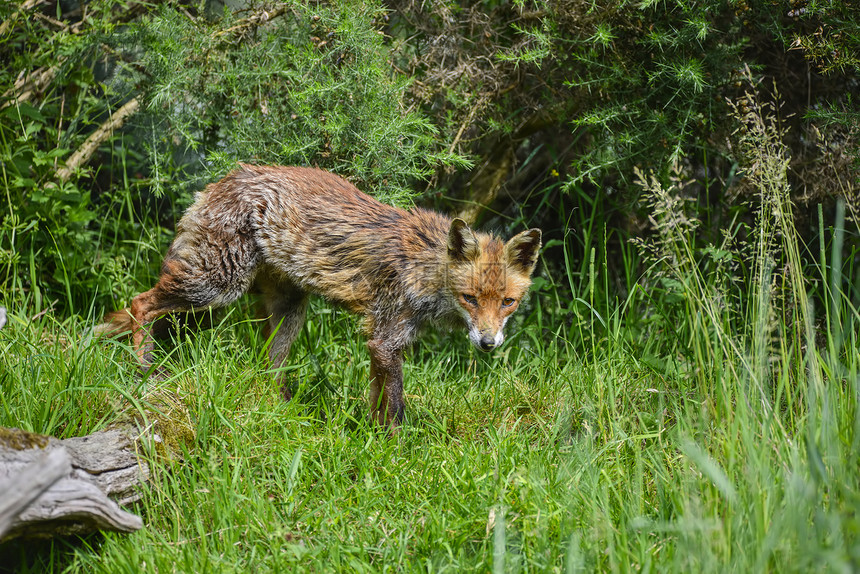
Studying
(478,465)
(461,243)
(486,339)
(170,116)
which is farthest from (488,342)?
(170,116)

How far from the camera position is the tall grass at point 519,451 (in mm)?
2916

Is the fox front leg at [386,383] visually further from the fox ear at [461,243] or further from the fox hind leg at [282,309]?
the fox hind leg at [282,309]

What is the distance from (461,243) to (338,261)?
92 cm

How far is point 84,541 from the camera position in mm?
3375

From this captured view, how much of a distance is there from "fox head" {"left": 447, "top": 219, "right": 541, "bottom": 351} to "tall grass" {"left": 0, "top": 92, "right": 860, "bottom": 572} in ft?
1.95

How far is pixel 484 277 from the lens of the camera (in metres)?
4.85

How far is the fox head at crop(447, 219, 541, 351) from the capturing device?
482 cm

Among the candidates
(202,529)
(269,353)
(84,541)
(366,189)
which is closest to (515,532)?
(202,529)

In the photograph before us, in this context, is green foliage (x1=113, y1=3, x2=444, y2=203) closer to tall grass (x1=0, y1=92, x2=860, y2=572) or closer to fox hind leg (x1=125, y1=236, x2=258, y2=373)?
fox hind leg (x1=125, y1=236, x2=258, y2=373)

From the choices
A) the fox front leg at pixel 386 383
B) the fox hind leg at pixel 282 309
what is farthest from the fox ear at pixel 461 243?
A: the fox hind leg at pixel 282 309

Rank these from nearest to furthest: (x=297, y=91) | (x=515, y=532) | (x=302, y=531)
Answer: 1. (x=515, y=532)
2. (x=302, y=531)
3. (x=297, y=91)

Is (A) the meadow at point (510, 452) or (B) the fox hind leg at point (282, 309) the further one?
→ (B) the fox hind leg at point (282, 309)

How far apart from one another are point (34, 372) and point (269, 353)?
1.65 meters

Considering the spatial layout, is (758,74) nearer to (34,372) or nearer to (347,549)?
(347,549)
